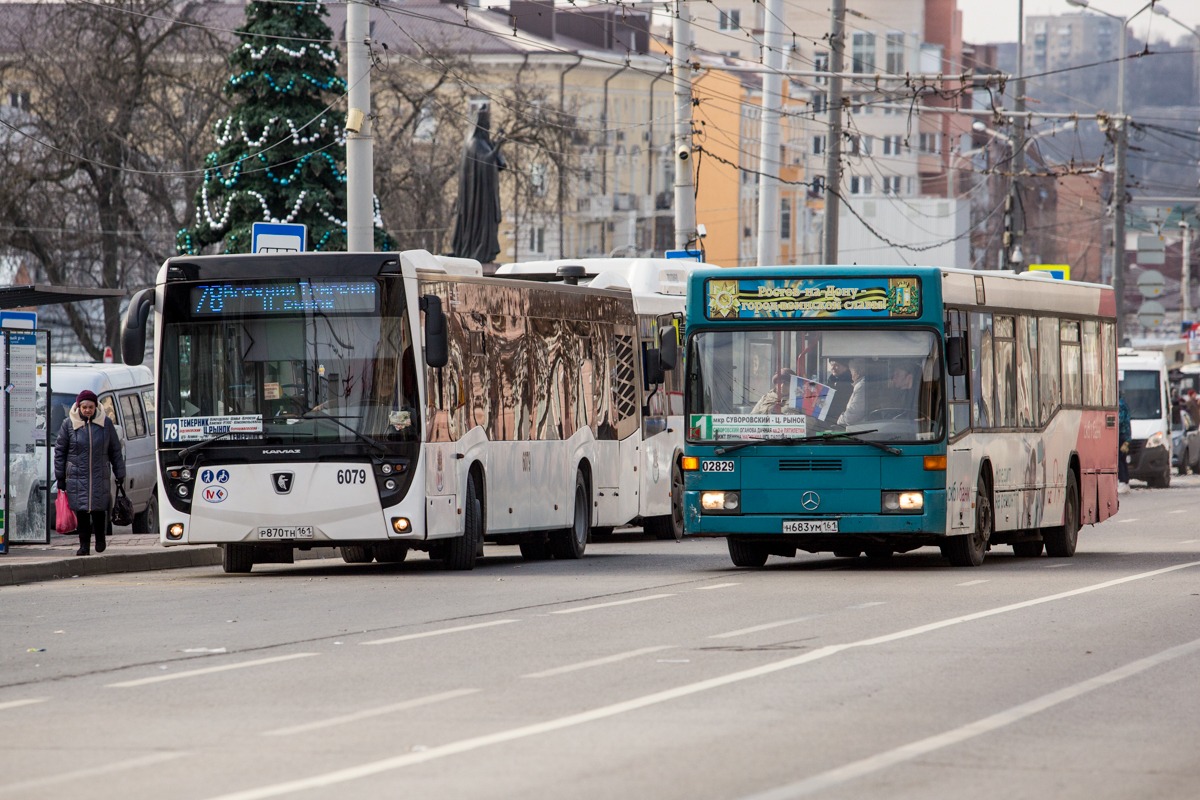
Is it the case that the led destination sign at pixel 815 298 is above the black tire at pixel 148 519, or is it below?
above

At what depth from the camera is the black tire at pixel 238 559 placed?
879 inches

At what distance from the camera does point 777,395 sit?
21.3 m

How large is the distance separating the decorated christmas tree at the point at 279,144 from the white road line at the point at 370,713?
32.4 metres

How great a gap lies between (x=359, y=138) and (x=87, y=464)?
7.11 m

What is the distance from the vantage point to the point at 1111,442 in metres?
27.2

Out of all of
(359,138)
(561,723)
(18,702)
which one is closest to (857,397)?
(359,138)

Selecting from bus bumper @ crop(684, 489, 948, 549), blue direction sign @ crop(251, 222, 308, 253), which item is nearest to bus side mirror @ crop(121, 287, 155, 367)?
blue direction sign @ crop(251, 222, 308, 253)

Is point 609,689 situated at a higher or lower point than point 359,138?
lower

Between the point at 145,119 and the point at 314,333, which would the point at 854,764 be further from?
the point at 145,119

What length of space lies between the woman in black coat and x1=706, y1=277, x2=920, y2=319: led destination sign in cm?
629

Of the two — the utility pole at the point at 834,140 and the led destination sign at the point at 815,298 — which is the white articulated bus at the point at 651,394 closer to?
the led destination sign at the point at 815,298

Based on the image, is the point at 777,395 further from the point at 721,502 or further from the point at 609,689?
the point at 609,689

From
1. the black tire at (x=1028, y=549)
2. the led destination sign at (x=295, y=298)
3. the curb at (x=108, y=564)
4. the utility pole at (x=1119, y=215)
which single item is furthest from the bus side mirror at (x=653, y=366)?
the utility pole at (x=1119, y=215)

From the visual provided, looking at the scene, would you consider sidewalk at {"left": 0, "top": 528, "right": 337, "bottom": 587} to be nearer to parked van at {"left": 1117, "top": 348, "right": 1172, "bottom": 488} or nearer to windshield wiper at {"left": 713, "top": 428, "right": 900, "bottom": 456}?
windshield wiper at {"left": 713, "top": 428, "right": 900, "bottom": 456}
